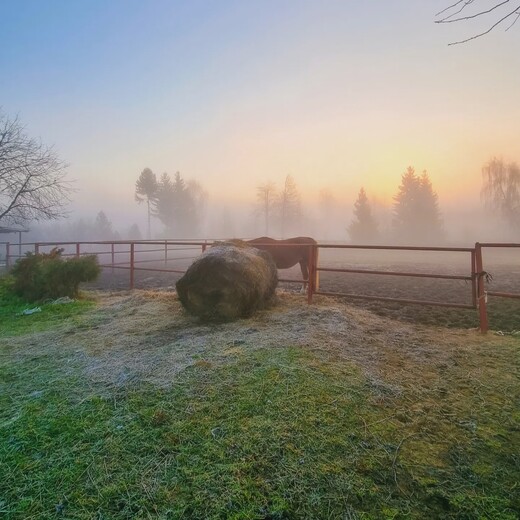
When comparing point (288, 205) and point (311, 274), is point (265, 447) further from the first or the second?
point (288, 205)

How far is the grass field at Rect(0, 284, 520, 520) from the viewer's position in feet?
4.64

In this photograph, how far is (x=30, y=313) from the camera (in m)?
5.43

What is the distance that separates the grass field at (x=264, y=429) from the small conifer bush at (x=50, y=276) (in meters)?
3.60

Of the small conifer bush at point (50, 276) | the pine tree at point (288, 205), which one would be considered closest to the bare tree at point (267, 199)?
the pine tree at point (288, 205)

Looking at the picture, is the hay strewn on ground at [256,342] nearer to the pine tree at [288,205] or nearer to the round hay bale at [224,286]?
the round hay bale at [224,286]

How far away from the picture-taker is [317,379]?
2.32 m

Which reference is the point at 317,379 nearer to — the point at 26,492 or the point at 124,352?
the point at 26,492

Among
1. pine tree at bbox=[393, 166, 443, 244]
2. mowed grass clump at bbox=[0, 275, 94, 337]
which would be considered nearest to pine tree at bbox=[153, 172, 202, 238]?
pine tree at bbox=[393, 166, 443, 244]

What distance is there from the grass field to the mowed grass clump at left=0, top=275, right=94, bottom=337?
1487 mm

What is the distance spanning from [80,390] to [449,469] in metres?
2.42

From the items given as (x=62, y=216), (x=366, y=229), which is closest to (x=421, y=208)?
(x=366, y=229)

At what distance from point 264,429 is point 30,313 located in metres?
5.32

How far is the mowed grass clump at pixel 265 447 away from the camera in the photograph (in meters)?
1.40

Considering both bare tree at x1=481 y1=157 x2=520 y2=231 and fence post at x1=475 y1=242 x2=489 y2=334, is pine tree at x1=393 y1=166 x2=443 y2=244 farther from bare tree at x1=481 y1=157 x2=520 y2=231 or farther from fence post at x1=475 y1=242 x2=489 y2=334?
fence post at x1=475 y1=242 x2=489 y2=334
